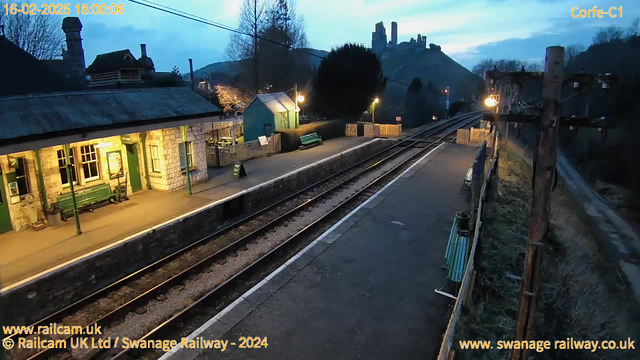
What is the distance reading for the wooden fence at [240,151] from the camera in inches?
781

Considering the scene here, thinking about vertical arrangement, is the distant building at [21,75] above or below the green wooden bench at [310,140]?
above

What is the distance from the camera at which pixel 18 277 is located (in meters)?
8.51

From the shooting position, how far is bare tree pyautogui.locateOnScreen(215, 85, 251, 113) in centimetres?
4191

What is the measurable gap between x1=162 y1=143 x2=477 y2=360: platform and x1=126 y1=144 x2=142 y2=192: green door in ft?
26.8

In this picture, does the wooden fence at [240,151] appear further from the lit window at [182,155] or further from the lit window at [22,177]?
the lit window at [22,177]

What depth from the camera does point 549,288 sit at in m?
9.79

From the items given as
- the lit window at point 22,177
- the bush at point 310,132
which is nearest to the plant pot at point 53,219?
the lit window at point 22,177

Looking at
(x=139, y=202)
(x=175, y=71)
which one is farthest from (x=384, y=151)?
(x=175, y=71)

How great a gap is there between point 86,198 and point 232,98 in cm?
3088

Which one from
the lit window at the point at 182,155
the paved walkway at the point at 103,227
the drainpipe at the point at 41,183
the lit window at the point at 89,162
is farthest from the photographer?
the lit window at the point at 182,155

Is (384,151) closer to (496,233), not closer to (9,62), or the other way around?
(496,233)

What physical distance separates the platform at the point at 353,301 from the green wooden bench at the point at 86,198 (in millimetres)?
7568

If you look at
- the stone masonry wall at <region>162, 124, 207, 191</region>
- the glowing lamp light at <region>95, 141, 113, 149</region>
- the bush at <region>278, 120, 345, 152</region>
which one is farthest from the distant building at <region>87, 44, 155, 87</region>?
the bush at <region>278, 120, 345, 152</region>

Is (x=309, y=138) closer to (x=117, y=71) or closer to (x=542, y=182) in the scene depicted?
(x=117, y=71)
